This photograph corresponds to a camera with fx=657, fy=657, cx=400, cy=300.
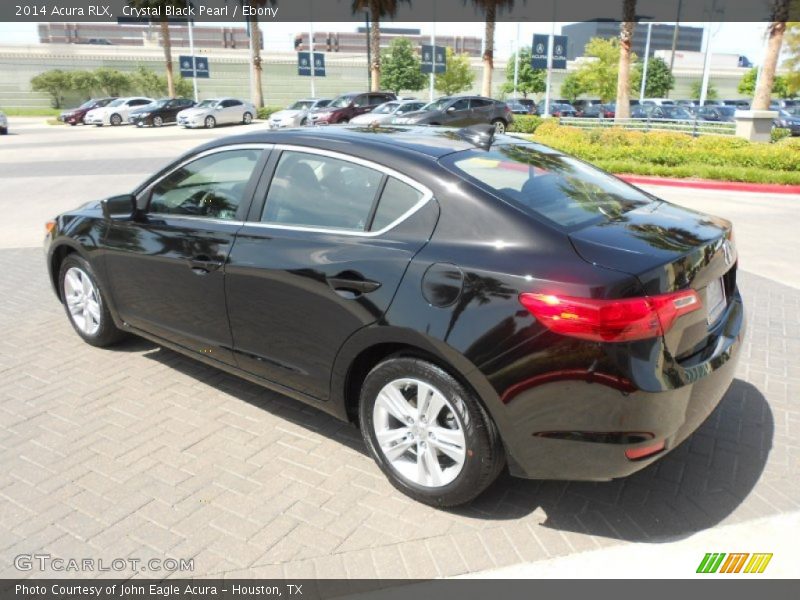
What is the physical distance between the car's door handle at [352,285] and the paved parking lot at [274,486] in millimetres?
1009

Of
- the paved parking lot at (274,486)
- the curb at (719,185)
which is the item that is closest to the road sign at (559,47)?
the curb at (719,185)

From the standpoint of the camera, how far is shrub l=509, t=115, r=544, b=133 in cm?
3112

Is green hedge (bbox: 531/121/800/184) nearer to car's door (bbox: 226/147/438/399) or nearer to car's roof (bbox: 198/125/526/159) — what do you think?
car's roof (bbox: 198/125/526/159)

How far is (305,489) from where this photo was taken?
3.31m

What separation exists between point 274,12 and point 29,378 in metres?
52.2

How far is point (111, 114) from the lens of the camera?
4031 centimetres

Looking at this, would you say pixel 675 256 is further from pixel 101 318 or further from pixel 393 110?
pixel 393 110

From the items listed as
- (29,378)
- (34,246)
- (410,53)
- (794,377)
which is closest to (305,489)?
(29,378)

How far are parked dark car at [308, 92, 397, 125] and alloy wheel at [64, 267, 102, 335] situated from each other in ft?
90.0

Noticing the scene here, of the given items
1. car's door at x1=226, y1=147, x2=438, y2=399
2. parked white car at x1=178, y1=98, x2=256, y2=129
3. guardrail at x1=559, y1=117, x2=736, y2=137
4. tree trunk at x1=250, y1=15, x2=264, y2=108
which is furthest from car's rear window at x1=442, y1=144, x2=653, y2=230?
tree trunk at x1=250, y1=15, x2=264, y2=108

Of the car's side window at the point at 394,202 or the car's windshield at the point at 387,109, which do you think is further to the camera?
the car's windshield at the point at 387,109

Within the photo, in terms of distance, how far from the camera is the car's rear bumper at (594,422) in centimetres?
257

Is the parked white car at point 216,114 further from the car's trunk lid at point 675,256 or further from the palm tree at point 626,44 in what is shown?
the car's trunk lid at point 675,256

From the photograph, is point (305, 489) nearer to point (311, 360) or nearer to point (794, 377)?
point (311, 360)
